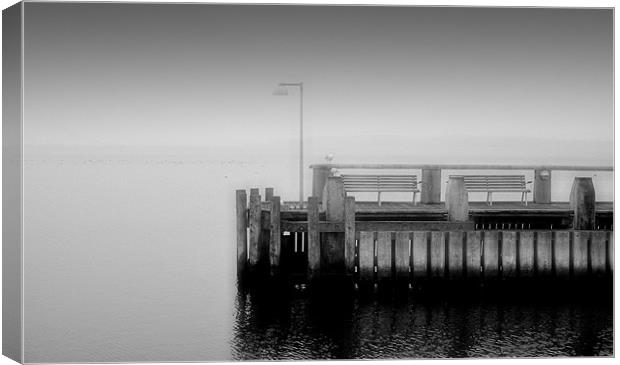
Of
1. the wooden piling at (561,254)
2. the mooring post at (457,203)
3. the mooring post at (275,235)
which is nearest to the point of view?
the wooden piling at (561,254)

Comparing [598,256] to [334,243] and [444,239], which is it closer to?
[444,239]

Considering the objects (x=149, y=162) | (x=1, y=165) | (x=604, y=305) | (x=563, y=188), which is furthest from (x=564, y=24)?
(x=149, y=162)


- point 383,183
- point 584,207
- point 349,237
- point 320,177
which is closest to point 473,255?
point 349,237

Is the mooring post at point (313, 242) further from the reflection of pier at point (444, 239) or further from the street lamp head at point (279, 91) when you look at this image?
the street lamp head at point (279, 91)

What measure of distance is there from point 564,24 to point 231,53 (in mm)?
19289

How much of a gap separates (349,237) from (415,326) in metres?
2.15

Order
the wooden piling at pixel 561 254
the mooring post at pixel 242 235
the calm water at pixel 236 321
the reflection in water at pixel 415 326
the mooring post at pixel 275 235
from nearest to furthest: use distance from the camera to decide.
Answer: the reflection in water at pixel 415 326 → the calm water at pixel 236 321 → the wooden piling at pixel 561 254 → the mooring post at pixel 275 235 → the mooring post at pixel 242 235

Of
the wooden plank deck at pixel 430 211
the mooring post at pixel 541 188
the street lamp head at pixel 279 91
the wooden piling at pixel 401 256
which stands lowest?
the wooden piling at pixel 401 256

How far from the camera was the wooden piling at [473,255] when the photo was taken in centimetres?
1788

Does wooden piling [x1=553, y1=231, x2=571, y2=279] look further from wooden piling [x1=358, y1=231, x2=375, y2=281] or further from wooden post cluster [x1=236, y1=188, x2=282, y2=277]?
wooden post cluster [x1=236, y1=188, x2=282, y2=277]

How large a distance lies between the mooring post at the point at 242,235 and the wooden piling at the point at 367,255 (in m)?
2.83

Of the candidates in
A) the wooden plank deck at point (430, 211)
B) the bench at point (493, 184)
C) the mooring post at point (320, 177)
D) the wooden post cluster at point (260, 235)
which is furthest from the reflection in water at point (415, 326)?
the bench at point (493, 184)

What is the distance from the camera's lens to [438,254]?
17922 millimetres

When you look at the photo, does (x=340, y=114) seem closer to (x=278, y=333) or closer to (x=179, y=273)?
(x=179, y=273)
